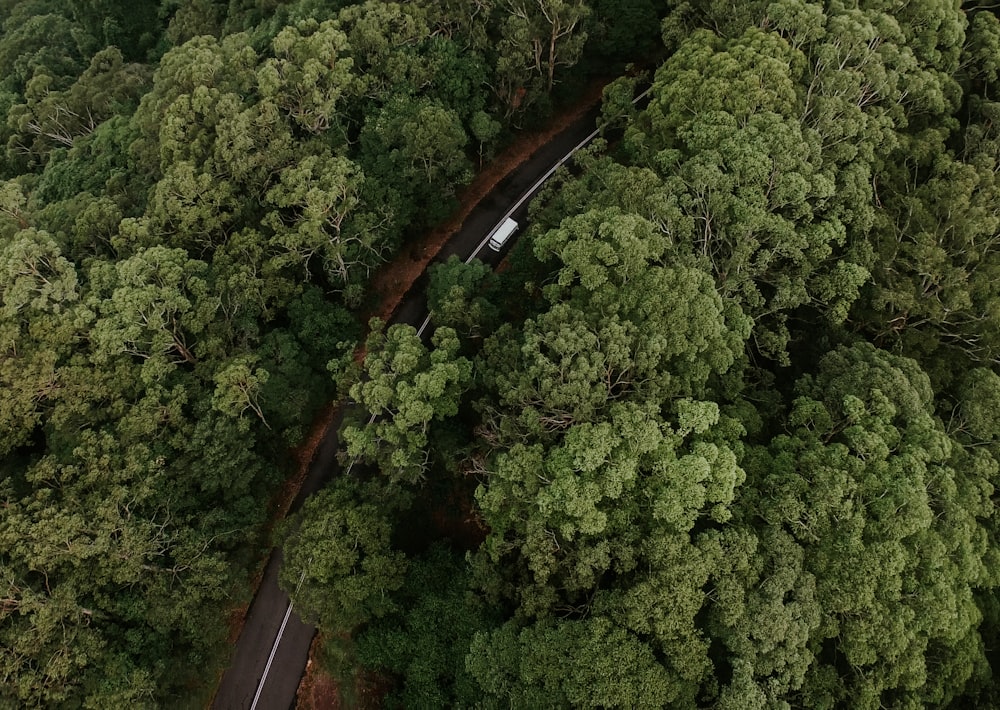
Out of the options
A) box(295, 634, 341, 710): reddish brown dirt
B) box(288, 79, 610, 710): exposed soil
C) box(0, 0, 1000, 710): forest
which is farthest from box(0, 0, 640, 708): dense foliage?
box(295, 634, 341, 710): reddish brown dirt

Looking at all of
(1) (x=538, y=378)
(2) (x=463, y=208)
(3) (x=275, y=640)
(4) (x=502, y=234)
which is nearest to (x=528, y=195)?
(4) (x=502, y=234)

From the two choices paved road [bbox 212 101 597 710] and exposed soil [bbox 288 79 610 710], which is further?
paved road [bbox 212 101 597 710]

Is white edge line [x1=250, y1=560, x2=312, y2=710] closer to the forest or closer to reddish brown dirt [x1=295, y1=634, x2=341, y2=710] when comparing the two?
reddish brown dirt [x1=295, y1=634, x2=341, y2=710]

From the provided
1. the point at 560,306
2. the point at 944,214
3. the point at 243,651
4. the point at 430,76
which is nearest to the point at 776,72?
the point at 944,214

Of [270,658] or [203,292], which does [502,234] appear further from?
[270,658]

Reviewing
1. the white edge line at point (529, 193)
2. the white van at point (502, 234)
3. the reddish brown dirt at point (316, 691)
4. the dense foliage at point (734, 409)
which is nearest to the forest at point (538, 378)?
the dense foliage at point (734, 409)
